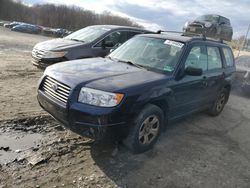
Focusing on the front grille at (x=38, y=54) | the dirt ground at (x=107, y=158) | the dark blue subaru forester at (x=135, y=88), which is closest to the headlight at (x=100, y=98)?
the dark blue subaru forester at (x=135, y=88)

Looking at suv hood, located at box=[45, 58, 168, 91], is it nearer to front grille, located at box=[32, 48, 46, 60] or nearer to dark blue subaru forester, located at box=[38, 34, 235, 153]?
dark blue subaru forester, located at box=[38, 34, 235, 153]

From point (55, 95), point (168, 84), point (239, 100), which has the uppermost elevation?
point (168, 84)

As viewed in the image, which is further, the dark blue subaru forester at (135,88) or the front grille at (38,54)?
Answer: the front grille at (38,54)

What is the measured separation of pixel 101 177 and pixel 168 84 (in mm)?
1759

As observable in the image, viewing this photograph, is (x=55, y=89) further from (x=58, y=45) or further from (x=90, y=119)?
(x=58, y=45)

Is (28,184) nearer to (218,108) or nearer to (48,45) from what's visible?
(218,108)

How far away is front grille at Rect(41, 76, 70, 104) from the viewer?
3645 millimetres

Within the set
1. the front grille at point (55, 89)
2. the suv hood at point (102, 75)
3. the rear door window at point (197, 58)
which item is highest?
the rear door window at point (197, 58)

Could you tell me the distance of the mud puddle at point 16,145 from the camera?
3.65 metres

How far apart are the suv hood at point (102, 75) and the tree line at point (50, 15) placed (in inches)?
2622

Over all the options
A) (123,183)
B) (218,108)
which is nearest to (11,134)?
(123,183)

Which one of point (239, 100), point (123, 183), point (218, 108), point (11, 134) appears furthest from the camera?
point (239, 100)

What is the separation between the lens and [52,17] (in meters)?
72.4

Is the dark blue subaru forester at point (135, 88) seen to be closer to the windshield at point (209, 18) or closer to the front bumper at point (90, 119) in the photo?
the front bumper at point (90, 119)
